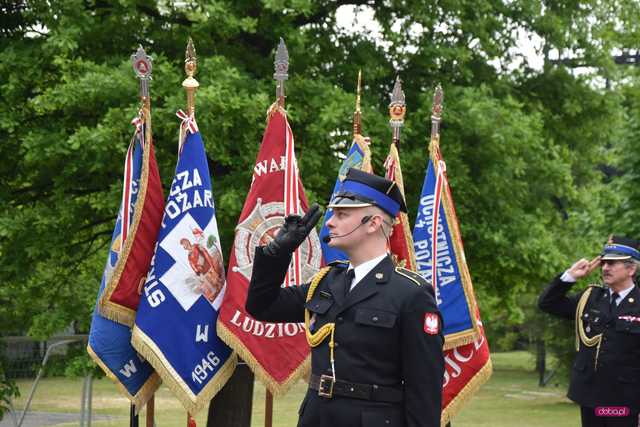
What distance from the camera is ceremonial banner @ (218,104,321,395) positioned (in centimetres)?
689

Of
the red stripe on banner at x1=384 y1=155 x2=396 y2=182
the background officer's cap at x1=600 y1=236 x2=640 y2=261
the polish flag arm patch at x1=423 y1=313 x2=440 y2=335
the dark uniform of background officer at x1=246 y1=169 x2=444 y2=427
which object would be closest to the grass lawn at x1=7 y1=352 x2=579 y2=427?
the red stripe on banner at x1=384 y1=155 x2=396 y2=182

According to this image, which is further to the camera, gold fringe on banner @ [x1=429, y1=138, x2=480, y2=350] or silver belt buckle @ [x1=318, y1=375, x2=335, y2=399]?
gold fringe on banner @ [x1=429, y1=138, x2=480, y2=350]

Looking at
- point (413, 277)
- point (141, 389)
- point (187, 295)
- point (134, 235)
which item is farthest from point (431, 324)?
point (141, 389)

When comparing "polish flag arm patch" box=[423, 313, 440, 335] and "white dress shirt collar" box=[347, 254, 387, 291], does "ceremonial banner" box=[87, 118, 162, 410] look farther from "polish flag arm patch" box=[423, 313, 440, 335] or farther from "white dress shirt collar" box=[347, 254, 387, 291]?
"polish flag arm patch" box=[423, 313, 440, 335]

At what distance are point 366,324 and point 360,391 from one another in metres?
0.26

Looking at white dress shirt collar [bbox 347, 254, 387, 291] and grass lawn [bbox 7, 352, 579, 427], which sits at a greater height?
white dress shirt collar [bbox 347, 254, 387, 291]

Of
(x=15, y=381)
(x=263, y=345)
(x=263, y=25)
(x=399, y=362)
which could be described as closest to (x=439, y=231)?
(x=263, y=345)

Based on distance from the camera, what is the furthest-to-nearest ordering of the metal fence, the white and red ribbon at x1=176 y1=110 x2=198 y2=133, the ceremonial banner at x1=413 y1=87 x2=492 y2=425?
1. the metal fence
2. the ceremonial banner at x1=413 y1=87 x2=492 y2=425
3. the white and red ribbon at x1=176 y1=110 x2=198 y2=133

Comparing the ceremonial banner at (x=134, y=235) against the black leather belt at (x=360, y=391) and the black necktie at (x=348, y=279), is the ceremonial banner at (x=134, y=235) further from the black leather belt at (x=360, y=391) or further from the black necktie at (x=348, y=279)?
the black leather belt at (x=360, y=391)

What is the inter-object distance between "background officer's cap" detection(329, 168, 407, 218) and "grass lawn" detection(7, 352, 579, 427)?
376 inches

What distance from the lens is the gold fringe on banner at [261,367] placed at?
6844 mm

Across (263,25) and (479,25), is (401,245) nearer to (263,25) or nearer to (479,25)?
(263,25)

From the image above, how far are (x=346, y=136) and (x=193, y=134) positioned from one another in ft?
9.65

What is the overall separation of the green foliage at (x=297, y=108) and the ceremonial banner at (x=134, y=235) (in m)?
1.86
